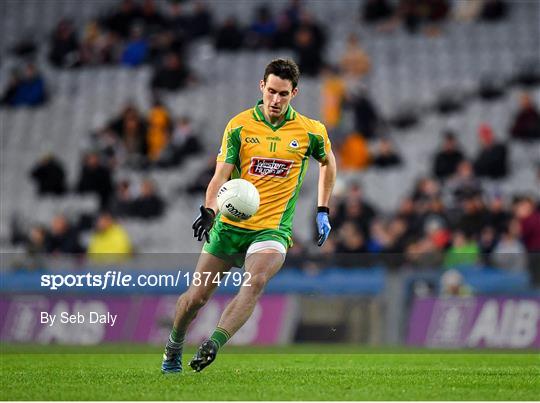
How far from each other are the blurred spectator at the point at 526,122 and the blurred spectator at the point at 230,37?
7.28 metres

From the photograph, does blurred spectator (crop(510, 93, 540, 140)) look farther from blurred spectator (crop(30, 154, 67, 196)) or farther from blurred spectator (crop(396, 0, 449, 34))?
blurred spectator (crop(30, 154, 67, 196))

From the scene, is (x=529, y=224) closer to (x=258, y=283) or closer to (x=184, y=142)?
(x=184, y=142)

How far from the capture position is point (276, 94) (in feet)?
31.3

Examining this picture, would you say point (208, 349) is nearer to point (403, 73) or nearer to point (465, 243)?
point (465, 243)

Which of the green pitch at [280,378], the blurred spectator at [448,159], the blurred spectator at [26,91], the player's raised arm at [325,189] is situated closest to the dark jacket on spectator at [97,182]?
the blurred spectator at [26,91]

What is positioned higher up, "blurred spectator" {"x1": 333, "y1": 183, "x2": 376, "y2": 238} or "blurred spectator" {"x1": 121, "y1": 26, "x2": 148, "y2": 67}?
"blurred spectator" {"x1": 121, "y1": 26, "x2": 148, "y2": 67}

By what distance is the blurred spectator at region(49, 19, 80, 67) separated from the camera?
28438mm

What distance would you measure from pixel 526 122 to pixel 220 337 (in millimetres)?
15098

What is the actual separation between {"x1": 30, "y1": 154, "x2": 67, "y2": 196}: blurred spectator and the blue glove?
1490cm

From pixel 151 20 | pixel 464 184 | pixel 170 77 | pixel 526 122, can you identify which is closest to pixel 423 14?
pixel 526 122

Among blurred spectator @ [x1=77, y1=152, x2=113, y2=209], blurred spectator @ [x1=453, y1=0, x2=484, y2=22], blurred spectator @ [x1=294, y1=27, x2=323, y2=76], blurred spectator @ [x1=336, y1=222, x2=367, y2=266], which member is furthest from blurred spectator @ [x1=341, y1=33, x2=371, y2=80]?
blurred spectator @ [x1=336, y1=222, x2=367, y2=266]

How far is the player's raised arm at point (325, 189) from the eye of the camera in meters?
10.1

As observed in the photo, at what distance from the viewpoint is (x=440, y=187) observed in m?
21.7

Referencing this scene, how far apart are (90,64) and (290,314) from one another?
500 inches
